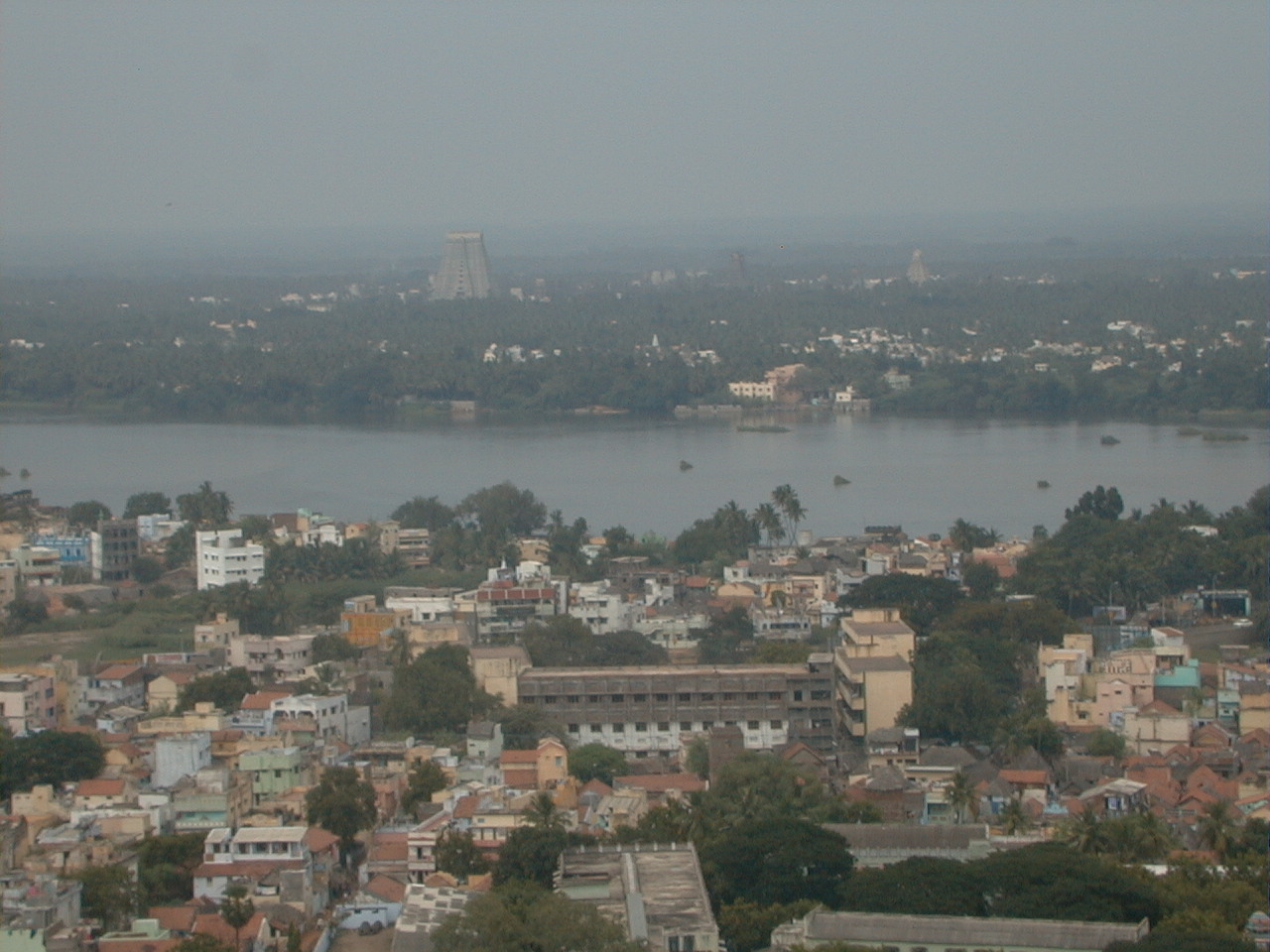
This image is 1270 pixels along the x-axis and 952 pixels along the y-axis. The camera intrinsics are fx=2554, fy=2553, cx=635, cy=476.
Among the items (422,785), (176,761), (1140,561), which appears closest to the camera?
(422,785)

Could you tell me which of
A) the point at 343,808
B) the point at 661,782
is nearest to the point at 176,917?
the point at 343,808

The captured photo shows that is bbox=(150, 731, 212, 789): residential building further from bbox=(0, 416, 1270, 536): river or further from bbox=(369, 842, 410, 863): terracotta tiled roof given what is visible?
bbox=(0, 416, 1270, 536): river

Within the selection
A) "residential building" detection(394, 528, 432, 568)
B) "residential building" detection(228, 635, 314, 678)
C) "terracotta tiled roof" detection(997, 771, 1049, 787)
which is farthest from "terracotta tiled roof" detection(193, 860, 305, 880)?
"residential building" detection(394, 528, 432, 568)

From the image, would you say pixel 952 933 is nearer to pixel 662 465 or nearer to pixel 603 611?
pixel 603 611

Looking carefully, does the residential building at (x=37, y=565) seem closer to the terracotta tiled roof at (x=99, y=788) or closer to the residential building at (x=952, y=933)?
the terracotta tiled roof at (x=99, y=788)

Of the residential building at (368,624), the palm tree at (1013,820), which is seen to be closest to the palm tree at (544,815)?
the palm tree at (1013,820)
